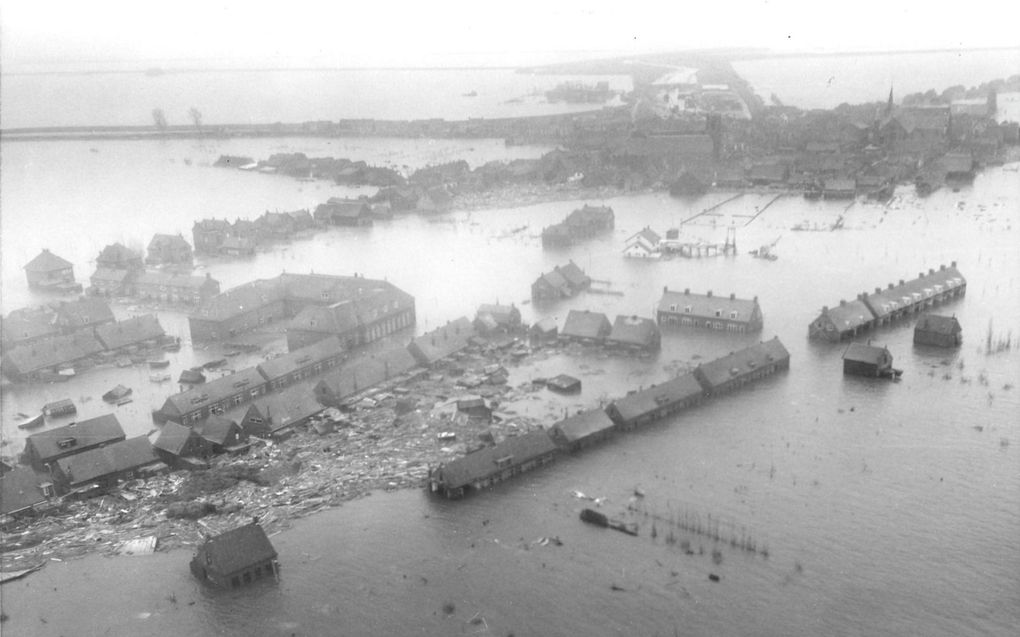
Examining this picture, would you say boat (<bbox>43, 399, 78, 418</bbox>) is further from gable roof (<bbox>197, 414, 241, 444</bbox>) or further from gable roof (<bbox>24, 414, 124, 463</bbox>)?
gable roof (<bbox>197, 414, 241, 444</bbox>)

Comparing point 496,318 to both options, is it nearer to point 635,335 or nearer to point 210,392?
point 635,335

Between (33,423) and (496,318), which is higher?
(496,318)

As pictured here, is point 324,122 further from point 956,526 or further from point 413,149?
point 956,526

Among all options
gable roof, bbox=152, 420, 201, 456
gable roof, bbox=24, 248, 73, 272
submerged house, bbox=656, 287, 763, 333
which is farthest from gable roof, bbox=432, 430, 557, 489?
gable roof, bbox=24, 248, 73, 272

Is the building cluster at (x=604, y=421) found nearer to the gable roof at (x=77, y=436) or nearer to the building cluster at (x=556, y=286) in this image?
the gable roof at (x=77, y=436)

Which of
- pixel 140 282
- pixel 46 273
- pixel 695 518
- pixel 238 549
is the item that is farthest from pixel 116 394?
pixel 695 518
